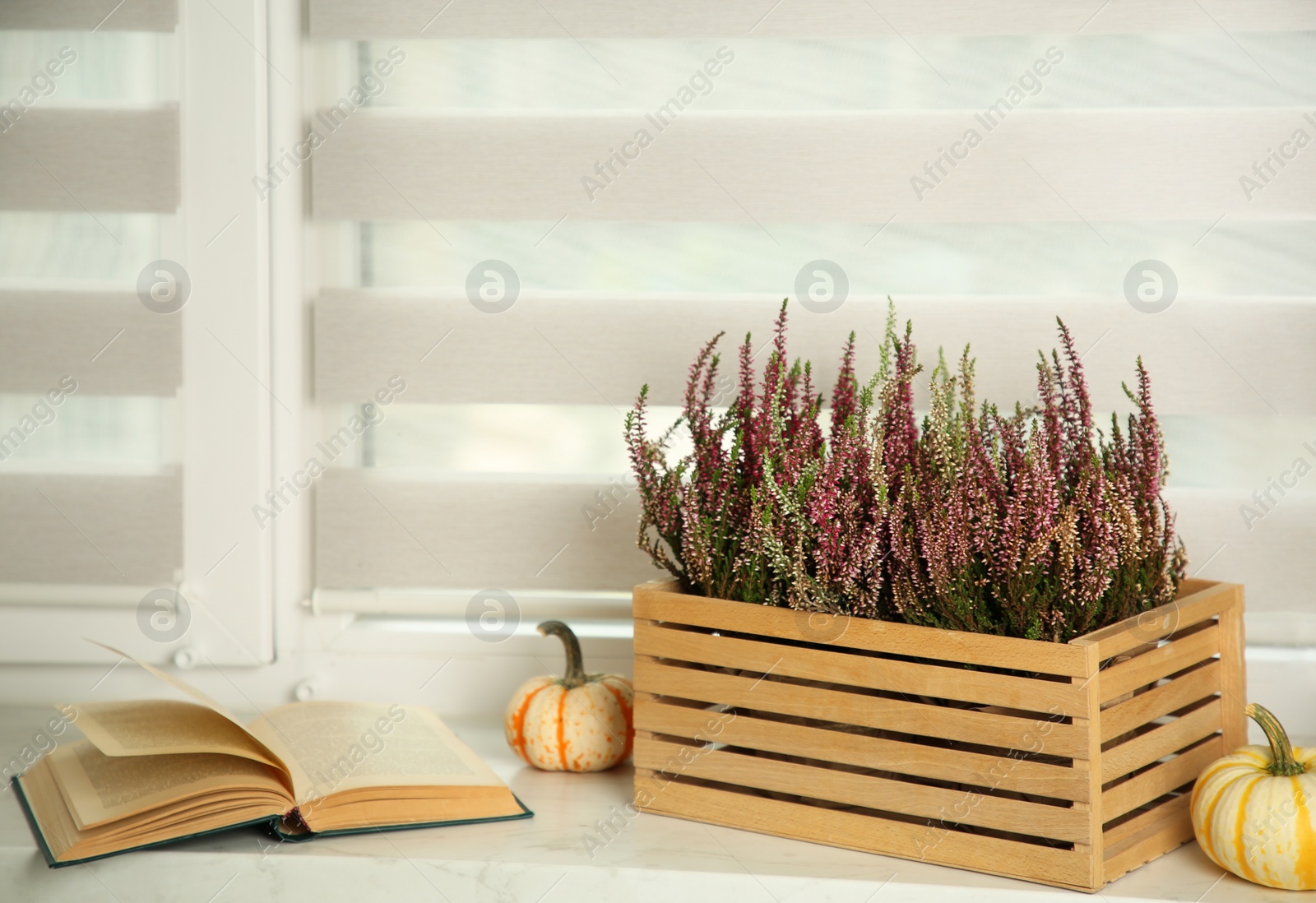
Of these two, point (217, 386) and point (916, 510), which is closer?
point (916, 510)

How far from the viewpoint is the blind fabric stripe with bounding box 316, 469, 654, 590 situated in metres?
1.53

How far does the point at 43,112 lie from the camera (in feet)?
5.13

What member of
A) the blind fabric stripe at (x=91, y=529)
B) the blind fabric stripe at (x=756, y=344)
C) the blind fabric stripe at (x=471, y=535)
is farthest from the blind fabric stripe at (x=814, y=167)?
the blind fabric stripe at (x=91, y=529)

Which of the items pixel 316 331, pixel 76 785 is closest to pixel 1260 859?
pixel 76 785

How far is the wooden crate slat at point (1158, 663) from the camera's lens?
1008mm

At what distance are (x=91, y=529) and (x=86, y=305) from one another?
1.07 feet

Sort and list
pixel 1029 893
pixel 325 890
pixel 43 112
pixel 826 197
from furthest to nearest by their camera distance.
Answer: pixel 43 112
pixel 826 197
pixel 325 890
pixel 1029 893

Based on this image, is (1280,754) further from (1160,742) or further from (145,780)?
(145,780)

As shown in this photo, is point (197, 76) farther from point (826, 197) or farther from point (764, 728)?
point (764, 728)

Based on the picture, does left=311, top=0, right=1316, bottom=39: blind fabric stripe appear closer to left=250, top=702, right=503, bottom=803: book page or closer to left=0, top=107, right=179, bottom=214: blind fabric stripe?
left=0, top=107, right=179, bottom=214: blind fabric stripe

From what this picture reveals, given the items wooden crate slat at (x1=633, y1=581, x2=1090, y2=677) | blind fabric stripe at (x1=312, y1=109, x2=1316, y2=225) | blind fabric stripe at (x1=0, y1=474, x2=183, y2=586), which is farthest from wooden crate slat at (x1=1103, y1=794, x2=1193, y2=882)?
blind fabric stripe at (x1=0, y1=474, x2=183, y2=586)

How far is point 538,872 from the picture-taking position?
110 cm

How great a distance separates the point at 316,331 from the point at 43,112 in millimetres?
509

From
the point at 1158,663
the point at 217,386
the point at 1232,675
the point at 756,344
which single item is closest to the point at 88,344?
the point at 217,386
